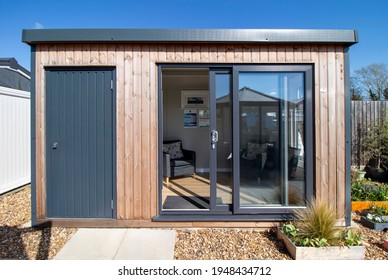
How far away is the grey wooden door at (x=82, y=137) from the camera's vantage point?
2758 millimetres

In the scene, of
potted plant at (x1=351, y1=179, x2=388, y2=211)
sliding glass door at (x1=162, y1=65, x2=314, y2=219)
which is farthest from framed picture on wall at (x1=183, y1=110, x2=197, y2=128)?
potted plant at (x1=351, y1=179, x2=388, y2=211)

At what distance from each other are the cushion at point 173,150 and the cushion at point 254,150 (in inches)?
110

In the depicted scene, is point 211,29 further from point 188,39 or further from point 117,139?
point 117,139

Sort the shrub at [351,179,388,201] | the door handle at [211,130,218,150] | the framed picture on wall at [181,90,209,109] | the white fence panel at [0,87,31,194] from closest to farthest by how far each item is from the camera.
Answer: the door handle at [211,130,218,150] < the shrub at [351,179,388,201] < the white fence panel at [0,87,31,194] < the framed picture on wall at [181,90,209,109]

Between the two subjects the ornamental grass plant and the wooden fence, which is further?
the wooden fence

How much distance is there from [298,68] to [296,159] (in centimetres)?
116

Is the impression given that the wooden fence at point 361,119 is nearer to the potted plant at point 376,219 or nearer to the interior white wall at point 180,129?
the potted plant at point 376,219

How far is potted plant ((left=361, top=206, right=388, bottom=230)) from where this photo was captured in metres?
2.68

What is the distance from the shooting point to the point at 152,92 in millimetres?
2748

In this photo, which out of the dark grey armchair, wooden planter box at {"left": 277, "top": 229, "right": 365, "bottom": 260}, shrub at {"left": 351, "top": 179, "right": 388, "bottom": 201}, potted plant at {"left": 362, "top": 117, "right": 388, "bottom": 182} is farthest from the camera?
potted plant at {"left": 362, "top": 117, "right": 388, "bottom": 182}

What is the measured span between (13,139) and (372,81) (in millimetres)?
15446

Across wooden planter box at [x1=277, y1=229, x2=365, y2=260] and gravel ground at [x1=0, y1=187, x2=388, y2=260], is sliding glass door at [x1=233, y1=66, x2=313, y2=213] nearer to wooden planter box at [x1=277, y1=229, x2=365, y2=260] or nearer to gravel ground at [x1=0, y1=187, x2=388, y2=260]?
gravel ground at [x1=0, y1=187, x2=388, y2=260]

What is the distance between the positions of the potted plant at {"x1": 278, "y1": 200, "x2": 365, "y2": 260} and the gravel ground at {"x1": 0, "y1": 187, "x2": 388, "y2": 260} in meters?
0.14
